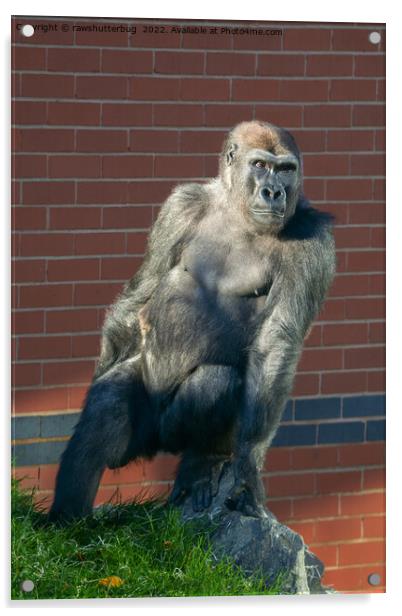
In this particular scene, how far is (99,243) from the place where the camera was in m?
4.86

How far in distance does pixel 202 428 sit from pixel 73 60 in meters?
1.39

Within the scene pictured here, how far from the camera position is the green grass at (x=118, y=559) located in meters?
4.67

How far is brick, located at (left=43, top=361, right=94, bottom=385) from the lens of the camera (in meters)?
4.81

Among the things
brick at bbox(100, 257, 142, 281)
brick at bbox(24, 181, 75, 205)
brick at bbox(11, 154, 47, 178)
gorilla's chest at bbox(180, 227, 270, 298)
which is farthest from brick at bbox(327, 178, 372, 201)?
brick at bbox(11, 154, 47, 178)

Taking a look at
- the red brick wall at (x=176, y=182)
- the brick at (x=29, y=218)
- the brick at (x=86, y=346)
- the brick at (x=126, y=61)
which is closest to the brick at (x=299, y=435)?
the red brick wall at (x=176, y=182)

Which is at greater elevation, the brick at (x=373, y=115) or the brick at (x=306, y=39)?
the brick at (x=306, y=39)

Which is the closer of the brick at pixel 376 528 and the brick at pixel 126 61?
the brick at pixel 126 61

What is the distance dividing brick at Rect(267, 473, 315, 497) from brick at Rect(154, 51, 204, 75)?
61.2 inches

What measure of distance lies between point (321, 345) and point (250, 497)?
0.65 metres

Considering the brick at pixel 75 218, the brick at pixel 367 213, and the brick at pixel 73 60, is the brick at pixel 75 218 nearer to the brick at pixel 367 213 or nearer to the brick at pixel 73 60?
the brick at pixel 73 60

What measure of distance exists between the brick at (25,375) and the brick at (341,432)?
3.59 feet

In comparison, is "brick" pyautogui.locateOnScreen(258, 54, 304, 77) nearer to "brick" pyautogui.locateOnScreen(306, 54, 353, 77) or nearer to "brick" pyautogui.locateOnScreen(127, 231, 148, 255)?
"brick" pyautogui.locateOnScreen(306, 54, 353, 77)

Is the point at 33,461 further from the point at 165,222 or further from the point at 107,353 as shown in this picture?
the point at 165,222

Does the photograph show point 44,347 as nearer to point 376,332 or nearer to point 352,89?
point 376,332
